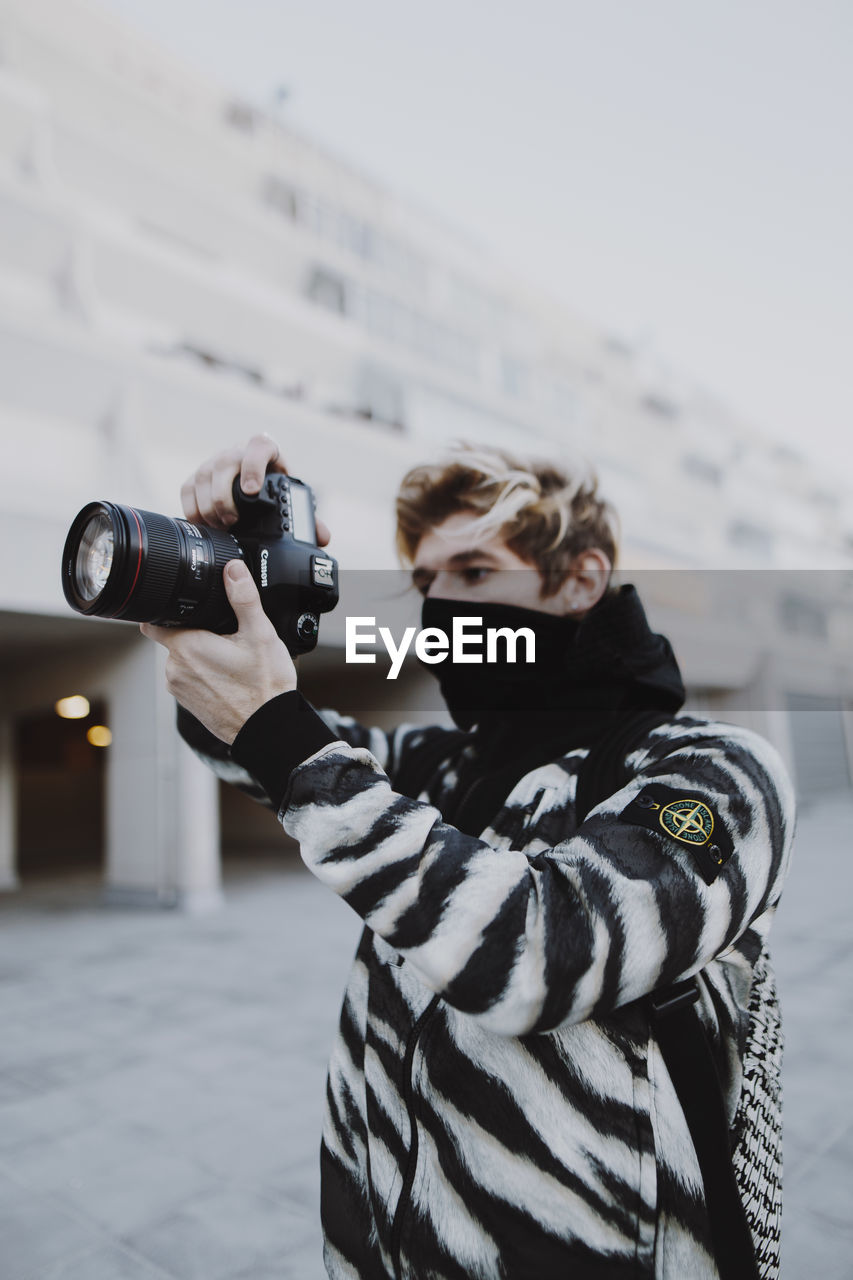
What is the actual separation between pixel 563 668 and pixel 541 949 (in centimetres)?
49

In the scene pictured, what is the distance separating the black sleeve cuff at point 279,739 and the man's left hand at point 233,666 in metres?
0.02

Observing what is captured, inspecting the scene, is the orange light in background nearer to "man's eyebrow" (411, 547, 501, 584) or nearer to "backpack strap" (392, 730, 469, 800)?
"backpack strap" (392, 730, 469, 800)

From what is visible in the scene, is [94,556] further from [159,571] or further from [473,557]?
[473,557]

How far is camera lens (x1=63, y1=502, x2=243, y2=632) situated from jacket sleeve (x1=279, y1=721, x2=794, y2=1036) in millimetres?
253

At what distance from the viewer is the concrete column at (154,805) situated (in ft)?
26.0

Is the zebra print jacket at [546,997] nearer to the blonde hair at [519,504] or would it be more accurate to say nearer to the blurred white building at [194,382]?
the blonde hair at [519,504]

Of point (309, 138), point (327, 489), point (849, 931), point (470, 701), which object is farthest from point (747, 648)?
point (470, 701)

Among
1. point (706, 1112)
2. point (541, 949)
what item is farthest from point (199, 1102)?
point (541, 949)

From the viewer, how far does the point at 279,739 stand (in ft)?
2.65

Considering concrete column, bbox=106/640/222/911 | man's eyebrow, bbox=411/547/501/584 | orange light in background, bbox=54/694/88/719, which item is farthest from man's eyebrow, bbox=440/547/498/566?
orange light in background, bbox=54/694/88/719

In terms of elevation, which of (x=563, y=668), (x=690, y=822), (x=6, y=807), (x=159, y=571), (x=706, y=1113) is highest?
(x=159, y=571)

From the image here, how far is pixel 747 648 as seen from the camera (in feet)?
60.7

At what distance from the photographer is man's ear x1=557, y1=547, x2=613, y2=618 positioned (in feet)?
3.93

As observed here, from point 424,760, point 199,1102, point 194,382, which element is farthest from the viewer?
point 194,382
